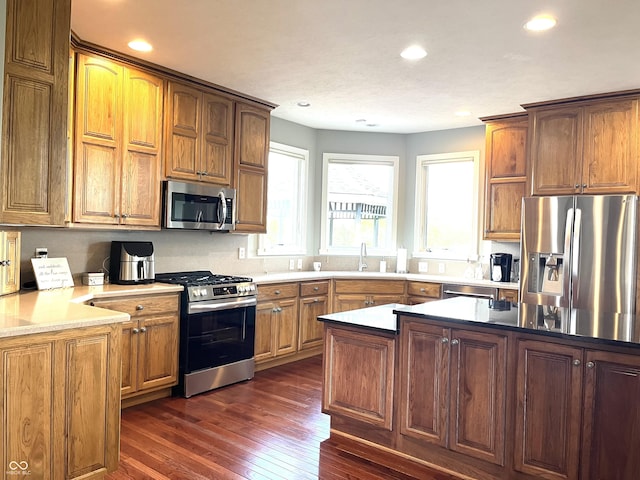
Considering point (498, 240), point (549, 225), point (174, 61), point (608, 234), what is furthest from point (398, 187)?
point (174, 61)

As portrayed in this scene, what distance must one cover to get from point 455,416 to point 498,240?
9.21 ft

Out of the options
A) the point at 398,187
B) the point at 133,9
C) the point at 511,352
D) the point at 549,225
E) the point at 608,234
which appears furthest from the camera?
the point at 398,187

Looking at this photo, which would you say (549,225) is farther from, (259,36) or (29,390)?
(29,390)

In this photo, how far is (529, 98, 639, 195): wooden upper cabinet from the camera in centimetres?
419

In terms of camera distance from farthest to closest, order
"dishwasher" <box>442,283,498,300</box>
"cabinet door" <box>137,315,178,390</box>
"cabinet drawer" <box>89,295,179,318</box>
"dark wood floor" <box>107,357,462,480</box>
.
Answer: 1. "dishwasher" <box>442,283,498,300</box>
2. "cabinet door" <box>137,315,178,390</box>
3. "cabinet drawer" <box>89,295,179,318</box>
4. "dark wood floor" <box>107,357,462,480</box>

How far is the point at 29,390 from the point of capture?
2.14 metres

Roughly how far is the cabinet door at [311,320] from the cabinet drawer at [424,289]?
937 millimetres

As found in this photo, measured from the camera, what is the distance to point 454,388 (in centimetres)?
269

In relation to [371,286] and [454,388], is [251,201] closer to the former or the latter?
[371,286]

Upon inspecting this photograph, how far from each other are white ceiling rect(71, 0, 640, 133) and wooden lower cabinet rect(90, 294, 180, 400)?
1.82m

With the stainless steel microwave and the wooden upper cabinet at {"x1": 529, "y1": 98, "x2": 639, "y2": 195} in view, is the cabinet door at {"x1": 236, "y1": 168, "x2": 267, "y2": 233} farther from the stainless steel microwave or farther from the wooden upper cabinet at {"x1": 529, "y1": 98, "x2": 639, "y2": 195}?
the wooden upper cabinet at {"x1": 529, "y1": 98, "x2": 639, "y2": 195}

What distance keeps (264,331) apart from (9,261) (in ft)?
7.39

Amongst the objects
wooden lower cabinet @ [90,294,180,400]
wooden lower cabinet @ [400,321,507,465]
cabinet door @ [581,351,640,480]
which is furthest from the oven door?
cabinet door @ [581,351,640,480]

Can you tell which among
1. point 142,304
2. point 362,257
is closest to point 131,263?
point 142,304
